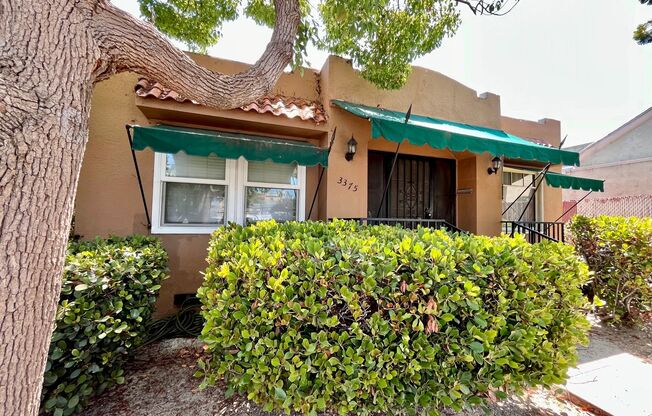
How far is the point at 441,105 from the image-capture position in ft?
24.1

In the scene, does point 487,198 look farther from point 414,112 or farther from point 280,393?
point 280,393

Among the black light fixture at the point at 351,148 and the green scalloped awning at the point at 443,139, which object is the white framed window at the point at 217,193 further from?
the green scalloped awning at the point at 443,139

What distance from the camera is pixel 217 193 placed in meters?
5.77

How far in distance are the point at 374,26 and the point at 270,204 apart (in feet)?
12.6

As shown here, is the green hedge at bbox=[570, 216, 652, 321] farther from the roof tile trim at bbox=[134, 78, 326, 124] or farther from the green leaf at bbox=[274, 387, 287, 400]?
the green leaf at bbox=[274, 387, 287, 400]

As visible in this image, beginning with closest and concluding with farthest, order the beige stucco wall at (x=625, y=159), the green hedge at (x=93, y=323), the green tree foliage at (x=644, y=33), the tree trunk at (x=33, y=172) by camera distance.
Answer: the tree trunk at (x=33, y=172) → the green hedge at (x=93, y=323) → the green tree foliage at (x=644, y=33) → the beige stucco wall at (x=625, y=159)

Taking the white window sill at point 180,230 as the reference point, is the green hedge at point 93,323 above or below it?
below

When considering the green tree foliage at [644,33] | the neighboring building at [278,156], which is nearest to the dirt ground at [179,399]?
the neighboring building at [278,156]

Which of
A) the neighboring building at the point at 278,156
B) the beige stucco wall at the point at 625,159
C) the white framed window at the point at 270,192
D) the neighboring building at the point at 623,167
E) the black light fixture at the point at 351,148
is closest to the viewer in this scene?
the neighboring building at the point at 278,156

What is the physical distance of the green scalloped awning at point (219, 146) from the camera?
4.12m

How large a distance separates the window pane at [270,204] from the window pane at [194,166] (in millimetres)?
695

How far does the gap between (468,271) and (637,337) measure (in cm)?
509

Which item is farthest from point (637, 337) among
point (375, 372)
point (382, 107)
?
point (382, 107)

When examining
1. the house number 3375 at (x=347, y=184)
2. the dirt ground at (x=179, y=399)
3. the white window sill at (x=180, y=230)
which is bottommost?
the dirt ground at (x=179, y=399)
